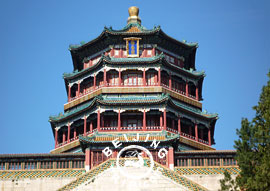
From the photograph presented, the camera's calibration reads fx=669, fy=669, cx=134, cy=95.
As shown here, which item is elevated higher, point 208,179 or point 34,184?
point 208,179

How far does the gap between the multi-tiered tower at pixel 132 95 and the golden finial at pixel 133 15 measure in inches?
4.3

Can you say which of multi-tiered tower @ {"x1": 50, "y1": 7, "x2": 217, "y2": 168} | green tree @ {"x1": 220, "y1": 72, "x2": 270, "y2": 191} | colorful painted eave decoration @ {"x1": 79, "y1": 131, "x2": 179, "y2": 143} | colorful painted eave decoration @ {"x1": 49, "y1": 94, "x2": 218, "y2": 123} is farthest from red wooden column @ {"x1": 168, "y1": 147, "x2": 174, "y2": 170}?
green tree @ {"x1": 220, "y1": 72, "x2": 270, "y2": 191}

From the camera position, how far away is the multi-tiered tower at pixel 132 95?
63.7 metres

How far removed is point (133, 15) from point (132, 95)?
11.7m

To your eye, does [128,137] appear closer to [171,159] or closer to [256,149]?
[171,159]

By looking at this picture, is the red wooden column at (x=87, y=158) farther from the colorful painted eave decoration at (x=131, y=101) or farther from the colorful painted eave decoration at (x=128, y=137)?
the colorful painted eave decoration at (x=131, y=101)

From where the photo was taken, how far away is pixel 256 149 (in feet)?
135

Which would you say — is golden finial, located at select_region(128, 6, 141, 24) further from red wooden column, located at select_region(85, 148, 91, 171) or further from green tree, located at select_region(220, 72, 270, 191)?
green tree, located at select_region(220, 72, 270, 191)

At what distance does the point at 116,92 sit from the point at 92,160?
9047 mm

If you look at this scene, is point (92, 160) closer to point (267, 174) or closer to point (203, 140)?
point (203, 140)

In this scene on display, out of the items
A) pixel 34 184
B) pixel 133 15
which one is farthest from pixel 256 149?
pixel 133 15

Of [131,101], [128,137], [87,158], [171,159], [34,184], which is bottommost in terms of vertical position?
[34,184]

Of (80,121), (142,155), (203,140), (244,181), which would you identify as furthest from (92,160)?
(244,181)

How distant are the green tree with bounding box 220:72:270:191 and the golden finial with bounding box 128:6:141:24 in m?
33.7
